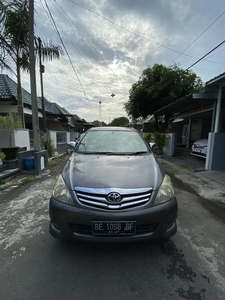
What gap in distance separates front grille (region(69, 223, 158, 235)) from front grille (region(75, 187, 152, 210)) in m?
0.23

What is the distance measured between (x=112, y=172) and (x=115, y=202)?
0.44m

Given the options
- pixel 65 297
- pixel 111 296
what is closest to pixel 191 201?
pixel 111 296

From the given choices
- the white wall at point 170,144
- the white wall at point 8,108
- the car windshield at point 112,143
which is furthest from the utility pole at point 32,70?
the white wall at point 170,144

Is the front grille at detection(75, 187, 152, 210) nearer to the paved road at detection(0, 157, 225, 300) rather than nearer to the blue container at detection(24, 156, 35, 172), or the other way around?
the paved road at detection(0, 157, 225, 300)

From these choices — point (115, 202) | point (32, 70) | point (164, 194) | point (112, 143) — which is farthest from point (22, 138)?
point (164, 194)

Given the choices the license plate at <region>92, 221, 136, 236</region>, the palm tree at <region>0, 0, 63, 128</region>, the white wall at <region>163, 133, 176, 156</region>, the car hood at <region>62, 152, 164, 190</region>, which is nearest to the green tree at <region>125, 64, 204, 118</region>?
the white wall at <region>163, 133, 176, 156</region>

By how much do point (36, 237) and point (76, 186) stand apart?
1.08m

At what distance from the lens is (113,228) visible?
65.9 inches

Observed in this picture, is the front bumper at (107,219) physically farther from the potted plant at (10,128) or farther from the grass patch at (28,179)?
the potted plant at (10,128)

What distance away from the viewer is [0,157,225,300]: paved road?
1490mm

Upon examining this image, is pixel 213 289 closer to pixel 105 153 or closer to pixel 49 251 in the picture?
pixel 49 251

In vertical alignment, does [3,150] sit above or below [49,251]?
above

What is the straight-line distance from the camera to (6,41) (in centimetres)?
678

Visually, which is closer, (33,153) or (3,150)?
(3,150)
